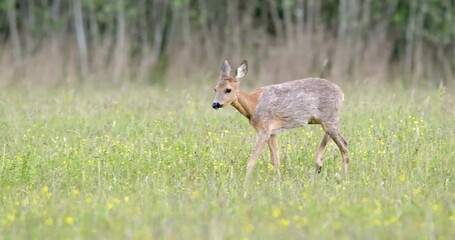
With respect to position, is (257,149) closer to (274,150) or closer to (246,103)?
(274,150)

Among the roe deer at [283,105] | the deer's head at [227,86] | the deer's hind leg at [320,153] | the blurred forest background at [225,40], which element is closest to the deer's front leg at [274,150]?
the roe deer at [283,105]

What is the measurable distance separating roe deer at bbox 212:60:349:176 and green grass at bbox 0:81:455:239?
0.30 meters

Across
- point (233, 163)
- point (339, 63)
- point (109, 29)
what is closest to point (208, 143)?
point (233, 163)

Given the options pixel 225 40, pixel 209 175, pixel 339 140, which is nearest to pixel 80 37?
pixel 225 40

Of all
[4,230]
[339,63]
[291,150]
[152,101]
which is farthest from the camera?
[339,63]

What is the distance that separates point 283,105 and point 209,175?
4.75ft

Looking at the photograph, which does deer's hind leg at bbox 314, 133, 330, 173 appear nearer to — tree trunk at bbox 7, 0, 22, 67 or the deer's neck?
the deer's neck

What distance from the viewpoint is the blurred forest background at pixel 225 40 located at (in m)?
20.2

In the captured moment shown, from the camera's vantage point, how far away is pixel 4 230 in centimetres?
714

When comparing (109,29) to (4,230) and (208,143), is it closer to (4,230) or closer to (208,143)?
(208,143)

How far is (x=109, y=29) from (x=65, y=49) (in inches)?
40.8

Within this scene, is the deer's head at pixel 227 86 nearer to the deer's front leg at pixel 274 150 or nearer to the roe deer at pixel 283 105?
the roe deer at pixel 283 105

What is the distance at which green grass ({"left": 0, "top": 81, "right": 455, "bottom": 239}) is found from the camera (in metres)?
7.06

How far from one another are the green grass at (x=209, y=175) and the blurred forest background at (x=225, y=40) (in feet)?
19.7
